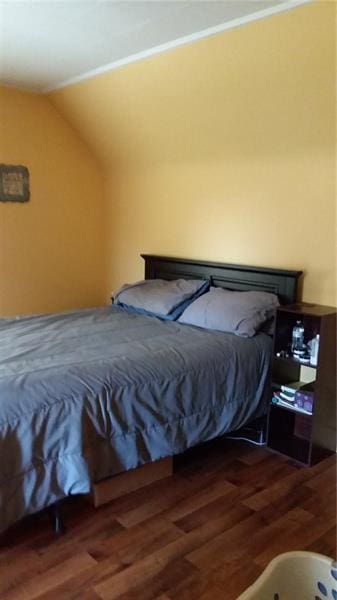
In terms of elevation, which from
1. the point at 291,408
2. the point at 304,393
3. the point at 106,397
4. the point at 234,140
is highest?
the point at 234,140

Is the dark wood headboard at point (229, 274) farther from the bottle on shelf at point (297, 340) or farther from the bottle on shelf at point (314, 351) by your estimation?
the bottle on shelf at point (314, 351)

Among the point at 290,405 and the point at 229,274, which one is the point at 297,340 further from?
the point at 229,274

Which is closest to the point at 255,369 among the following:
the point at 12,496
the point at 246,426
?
the point at 246,426

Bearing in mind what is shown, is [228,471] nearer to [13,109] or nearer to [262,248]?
[262,248]

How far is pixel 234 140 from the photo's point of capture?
3084 millimetres

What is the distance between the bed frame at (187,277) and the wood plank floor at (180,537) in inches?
2.1

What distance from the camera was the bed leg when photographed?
201 cm

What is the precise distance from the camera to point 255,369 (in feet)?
8.70

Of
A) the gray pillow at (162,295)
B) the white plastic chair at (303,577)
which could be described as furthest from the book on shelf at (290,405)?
the white plastic chair at (303,577)

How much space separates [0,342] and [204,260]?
158 centimetres

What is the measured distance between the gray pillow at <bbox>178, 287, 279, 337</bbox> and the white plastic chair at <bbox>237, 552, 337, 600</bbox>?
1323mm

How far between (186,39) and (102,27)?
0.46m

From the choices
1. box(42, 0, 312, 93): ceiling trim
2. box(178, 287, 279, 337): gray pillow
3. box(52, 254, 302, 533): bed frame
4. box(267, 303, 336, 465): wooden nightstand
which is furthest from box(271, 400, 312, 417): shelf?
box(42, 0, 312, 93): ceiling trim

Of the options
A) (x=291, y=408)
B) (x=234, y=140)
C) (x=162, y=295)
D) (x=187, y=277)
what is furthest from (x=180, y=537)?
(x=234, y=140)
